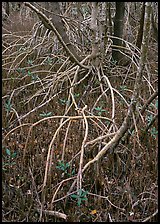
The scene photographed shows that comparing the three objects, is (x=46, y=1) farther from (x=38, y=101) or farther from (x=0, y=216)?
(x=0, y=216)

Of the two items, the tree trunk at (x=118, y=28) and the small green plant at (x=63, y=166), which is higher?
the tree trunk at (x=118, y=28)

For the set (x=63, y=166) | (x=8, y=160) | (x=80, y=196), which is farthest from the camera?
(x=8, y=160)

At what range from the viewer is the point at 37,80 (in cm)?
303

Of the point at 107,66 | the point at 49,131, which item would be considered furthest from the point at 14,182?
the point at 107,66

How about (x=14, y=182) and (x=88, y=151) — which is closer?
(x=14, y=182)

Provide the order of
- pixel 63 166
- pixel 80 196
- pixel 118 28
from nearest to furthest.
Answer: pixel 80 196 < pixel 63 166 < pixel 118 28

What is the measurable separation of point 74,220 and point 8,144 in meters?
0.80

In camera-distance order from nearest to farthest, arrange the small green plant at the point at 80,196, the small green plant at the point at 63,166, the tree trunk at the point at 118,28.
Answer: the small green plant at the point at 80,196 → the small green plant at the point at 63,166 → the tree trunk at the point at 118,28

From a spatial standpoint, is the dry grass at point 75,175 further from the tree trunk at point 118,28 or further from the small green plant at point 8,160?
the tree trunk at point 118,28

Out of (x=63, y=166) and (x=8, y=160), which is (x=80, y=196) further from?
(x=8, y=160)

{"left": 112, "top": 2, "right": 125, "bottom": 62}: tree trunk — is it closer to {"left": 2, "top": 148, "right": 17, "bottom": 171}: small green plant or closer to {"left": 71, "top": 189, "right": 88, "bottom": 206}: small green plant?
{"left": 2, "top": 148, "right": 17, "bottom": 171}: small green plant

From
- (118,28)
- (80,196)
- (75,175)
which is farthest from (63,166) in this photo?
(118,28)

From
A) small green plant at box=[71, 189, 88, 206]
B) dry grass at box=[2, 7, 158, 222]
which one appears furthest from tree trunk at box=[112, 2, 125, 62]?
small green plant at box=[71, 189, 88, 206]

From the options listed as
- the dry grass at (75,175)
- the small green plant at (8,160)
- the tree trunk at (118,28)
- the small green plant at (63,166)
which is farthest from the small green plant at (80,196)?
the tree trunk at (118,28)
